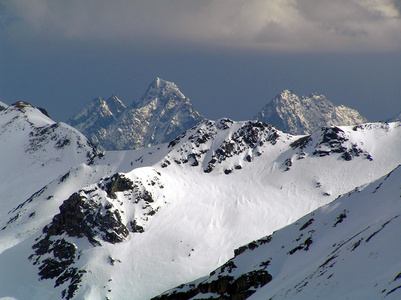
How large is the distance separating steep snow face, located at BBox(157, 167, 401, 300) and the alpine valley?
0.31 m

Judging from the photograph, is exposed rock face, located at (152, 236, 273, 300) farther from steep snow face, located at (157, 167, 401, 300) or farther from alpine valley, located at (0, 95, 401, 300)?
alpine valley, located at (0, 95, 401, 300)

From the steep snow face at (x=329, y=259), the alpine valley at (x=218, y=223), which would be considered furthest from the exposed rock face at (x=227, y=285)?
the alpine valley at (x=218, y=223)

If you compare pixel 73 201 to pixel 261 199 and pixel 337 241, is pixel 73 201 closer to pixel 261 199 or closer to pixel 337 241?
pixel 261 199

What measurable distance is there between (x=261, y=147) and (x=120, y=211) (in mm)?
83321

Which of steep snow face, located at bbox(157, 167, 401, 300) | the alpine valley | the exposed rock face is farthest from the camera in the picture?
the exposed rock face

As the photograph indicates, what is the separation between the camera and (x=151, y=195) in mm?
152125

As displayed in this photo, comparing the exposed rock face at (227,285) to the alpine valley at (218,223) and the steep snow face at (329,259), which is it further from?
the alpine valley at (218,223)

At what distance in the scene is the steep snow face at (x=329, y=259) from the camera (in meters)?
41.8

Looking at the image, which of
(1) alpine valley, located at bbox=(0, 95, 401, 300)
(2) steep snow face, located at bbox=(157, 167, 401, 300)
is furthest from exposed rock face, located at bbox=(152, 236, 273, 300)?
(1) alpine valley, located at bbox=(0, 95, 401, 300)

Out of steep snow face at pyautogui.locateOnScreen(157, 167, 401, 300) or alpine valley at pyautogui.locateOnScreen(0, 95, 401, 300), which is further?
alpine valley at pyautogui.locateOnScreen(0, 95, 401, 300)

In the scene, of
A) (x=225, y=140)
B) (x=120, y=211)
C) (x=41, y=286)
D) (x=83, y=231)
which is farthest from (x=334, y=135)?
(x=41, y=286)

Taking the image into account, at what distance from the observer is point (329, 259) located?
184 feet

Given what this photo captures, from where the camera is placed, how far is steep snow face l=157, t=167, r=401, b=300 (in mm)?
41812

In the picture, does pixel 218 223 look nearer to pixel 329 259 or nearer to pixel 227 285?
pixel 227 285
